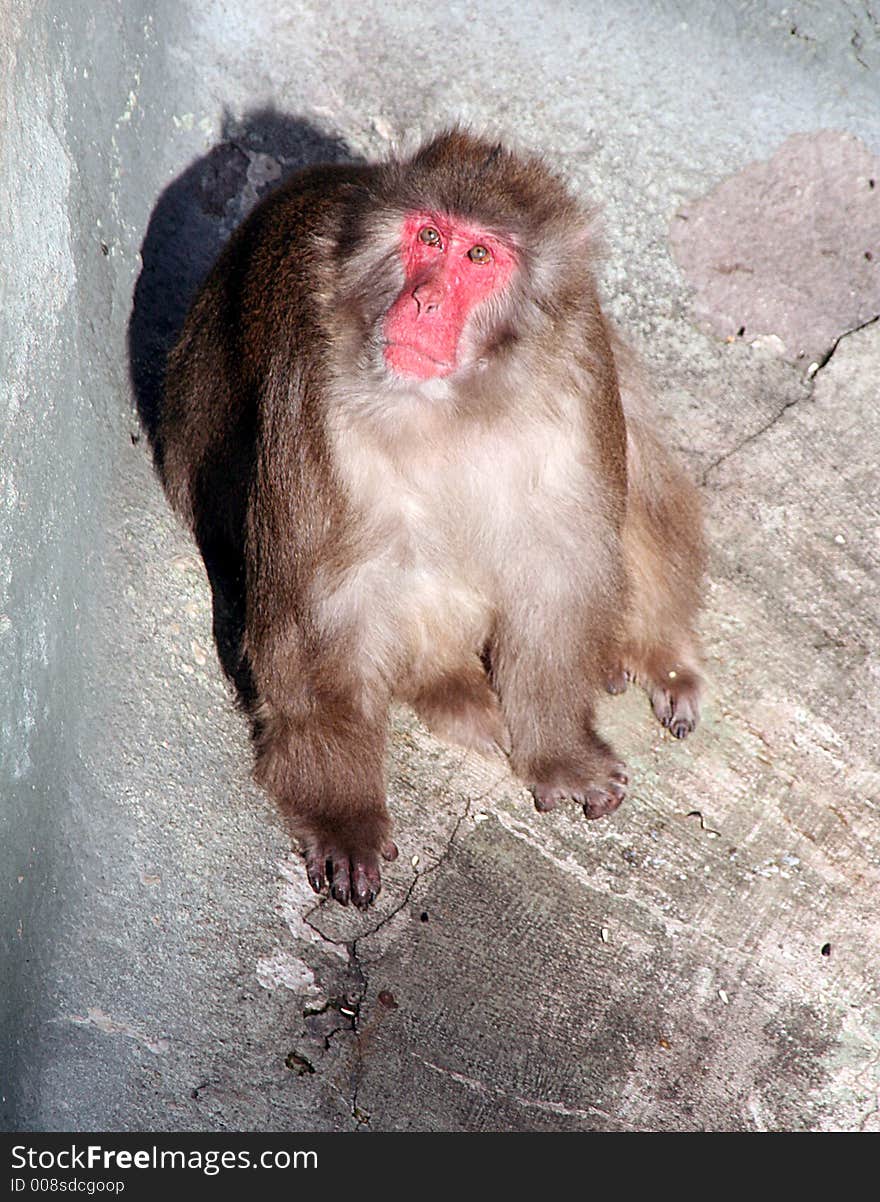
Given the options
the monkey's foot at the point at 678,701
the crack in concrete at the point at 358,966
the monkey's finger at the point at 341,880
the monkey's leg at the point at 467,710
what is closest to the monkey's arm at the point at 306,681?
the monkey's finger at the point at 341,880

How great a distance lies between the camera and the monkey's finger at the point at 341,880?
416 cm

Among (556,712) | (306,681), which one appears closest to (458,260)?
(306,681)

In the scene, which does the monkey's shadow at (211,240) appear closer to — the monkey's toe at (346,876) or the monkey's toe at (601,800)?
the monkey's toe at (346,876)

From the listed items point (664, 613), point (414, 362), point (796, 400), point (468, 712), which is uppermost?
point (414, 362)

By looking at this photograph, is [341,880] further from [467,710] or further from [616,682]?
[616,682]

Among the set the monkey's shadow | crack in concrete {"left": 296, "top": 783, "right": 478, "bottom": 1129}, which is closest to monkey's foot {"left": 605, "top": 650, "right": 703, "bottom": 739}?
crack in concrete {"left": 296, "top": 783, "right": 478, "bottom": 1129}

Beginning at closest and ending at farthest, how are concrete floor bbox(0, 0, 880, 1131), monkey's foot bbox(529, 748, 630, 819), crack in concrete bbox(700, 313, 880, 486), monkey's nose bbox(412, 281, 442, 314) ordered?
monkey's nose bbox(412, 281, 442, 314) < concrete floor bbox(0, 0, 880, 1131) < monkey's foot bbox(529, 748, 630, 819) < crack in concrete bbox(700, 313, 880, 486)

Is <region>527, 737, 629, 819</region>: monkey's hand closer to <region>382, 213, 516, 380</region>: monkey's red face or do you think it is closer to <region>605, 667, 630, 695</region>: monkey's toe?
<region>605, 667, 630, 695</region>: monkey's toe

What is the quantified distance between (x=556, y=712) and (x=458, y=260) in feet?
4.59

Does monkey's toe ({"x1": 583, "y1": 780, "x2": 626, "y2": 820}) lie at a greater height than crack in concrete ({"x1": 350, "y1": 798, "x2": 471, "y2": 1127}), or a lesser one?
greater

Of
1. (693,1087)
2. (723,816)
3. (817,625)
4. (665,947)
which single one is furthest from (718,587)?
(693,1087)

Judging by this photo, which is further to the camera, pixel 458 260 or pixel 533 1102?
pixel 533 1102

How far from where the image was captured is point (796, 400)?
17.6 feet

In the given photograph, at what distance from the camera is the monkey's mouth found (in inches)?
140
